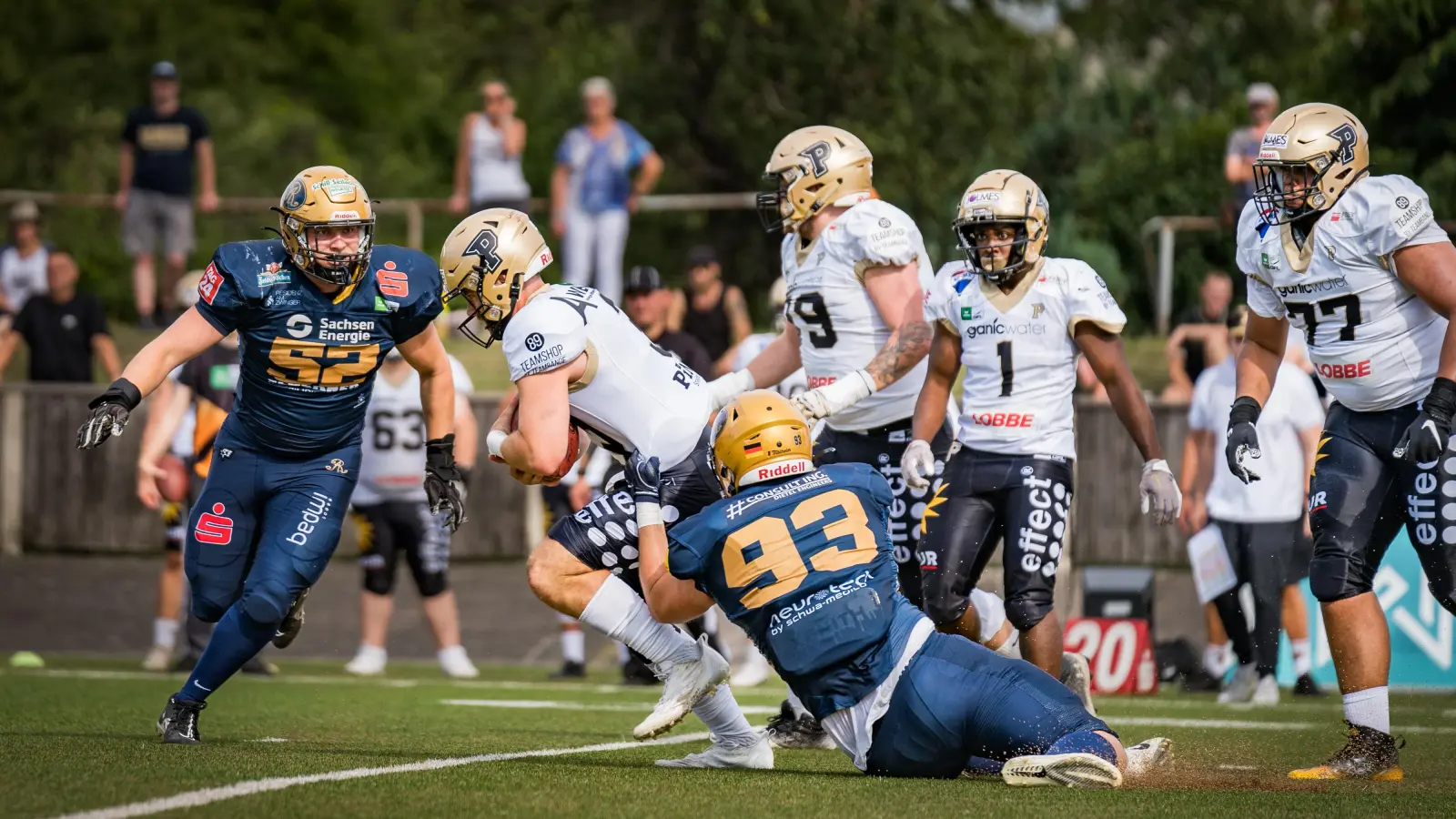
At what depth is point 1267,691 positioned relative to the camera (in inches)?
394

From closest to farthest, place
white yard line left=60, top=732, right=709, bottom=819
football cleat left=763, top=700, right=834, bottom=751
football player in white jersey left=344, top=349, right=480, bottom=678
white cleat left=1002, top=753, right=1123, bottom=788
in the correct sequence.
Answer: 1. white yard line left=60, top=732, right=709, bottom=819
2. white cleat left=1002, top=753, right=1123, bottom=788
3. football cleat left=763, top=700, right=834, bottom=751
4. football player in white jersey left=344, top=349, right=480, bottom=678

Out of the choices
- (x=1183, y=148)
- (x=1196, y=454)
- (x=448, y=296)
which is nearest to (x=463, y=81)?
(x=1183, y=148)

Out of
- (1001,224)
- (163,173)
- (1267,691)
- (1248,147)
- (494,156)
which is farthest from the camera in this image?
(163,173)

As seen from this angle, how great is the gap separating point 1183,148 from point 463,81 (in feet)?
50.9

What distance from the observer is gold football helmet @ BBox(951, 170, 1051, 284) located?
23.9ft

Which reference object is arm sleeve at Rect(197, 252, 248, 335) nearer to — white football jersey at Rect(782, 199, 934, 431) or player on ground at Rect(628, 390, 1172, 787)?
player on ground at Rect(628, 390, 1172, 787)

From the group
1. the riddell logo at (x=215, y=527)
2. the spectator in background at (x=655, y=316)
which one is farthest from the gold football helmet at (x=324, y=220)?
the spectator in background at (x=655, y=316)

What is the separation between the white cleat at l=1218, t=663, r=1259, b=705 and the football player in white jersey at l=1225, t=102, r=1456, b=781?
11.3 ft

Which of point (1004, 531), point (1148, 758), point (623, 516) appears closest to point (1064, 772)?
point (1148, 758)

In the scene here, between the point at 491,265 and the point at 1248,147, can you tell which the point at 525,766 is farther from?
the point at 1248,147

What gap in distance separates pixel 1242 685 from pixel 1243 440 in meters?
3.59

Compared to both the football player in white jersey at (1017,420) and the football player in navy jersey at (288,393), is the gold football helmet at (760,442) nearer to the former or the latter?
the football player in white jersey at (1017,420)

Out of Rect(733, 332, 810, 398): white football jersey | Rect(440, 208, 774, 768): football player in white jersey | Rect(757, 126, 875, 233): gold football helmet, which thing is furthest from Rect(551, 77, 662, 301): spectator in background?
Rect(440, 208, 774, 768): football player in white jersey

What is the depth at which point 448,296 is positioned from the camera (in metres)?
7.14
